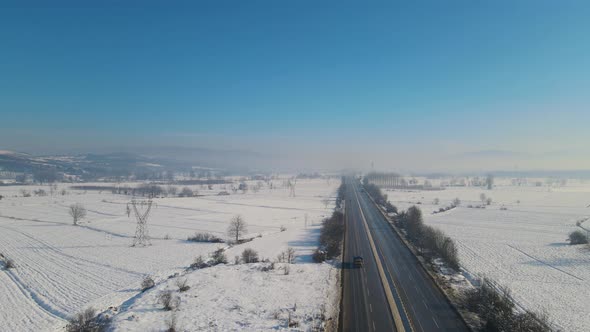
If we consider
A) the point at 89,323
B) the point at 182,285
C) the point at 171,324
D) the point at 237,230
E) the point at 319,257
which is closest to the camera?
the point at 171,324

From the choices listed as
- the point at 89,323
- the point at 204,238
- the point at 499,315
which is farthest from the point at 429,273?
the point at 204,238

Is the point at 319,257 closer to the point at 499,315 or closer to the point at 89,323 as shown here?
the point at 499,315

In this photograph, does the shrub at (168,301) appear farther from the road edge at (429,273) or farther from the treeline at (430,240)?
the treeline at (430,240)

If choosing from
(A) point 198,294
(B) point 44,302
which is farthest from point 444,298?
(B) point 44,302

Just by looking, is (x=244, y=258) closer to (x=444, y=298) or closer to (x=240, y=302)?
(x=240, y=302)

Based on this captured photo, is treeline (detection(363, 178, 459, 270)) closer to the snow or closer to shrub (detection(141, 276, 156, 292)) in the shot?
the snow

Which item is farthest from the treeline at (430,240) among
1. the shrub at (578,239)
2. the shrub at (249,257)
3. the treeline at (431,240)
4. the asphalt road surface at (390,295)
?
Answer: the shrub at (249,257)
